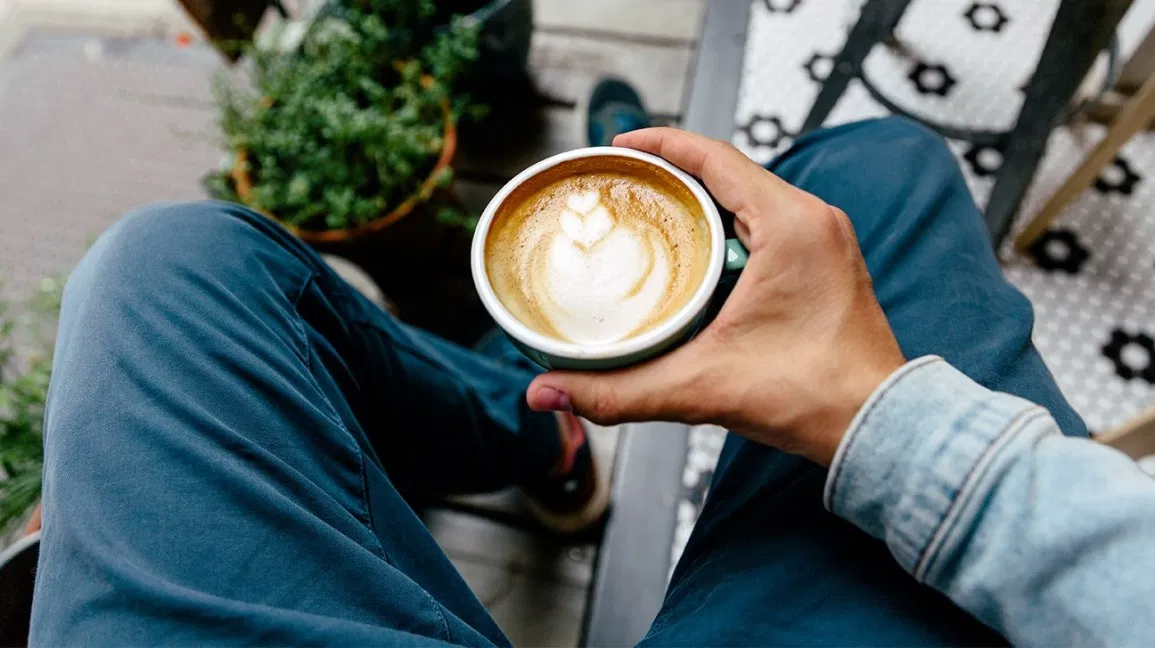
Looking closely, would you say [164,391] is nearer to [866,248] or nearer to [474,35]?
[866,248]

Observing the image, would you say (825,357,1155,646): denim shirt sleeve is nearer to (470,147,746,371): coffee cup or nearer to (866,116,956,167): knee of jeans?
(470,147,746,371): coffee cup

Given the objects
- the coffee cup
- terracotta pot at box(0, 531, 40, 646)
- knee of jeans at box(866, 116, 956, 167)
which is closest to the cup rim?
the coffee cup

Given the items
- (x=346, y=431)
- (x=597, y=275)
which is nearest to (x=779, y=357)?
(x=597, y=275)

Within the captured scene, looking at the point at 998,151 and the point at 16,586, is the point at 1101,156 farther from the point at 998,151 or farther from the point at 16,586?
the point at 16,586

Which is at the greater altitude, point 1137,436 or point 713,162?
point 713,162

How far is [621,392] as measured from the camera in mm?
562

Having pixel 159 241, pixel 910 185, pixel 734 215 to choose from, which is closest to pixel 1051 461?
pixel 734 215

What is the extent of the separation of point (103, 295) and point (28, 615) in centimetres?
32

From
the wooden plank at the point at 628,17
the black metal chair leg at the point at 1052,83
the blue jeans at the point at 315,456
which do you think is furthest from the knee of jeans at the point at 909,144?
the wooden plank at the point at 628,17

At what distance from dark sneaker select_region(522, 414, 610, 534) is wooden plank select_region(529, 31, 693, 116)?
83 cm

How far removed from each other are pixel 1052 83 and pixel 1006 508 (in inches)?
32.9

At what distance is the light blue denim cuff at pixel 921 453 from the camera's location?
484mm

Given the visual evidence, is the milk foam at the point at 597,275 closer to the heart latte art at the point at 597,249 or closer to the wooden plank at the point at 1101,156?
the heart latte art at the point at 597,249

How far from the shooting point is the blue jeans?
54cm
